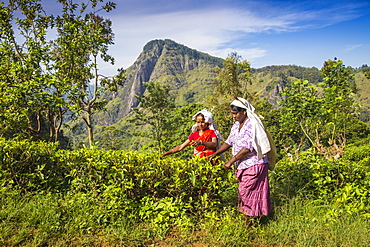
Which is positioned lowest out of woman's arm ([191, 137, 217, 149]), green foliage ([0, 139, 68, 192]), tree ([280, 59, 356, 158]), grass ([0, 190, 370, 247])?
grass ([0, 190, 370, 247])

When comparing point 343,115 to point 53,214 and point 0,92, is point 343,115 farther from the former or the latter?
point 0,92

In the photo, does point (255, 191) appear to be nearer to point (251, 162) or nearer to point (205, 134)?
point (251, 162)

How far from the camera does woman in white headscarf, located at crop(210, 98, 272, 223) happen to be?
338cm

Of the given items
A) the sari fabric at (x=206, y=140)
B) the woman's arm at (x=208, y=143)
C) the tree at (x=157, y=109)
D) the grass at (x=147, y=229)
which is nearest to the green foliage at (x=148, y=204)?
the grass at (x=147, y=229)

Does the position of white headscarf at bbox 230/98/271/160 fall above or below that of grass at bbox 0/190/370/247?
above

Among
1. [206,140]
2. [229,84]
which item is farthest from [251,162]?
[229,84]

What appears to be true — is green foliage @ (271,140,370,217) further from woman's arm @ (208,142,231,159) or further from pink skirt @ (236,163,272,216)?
woman's arm @ (208,142,231,159)

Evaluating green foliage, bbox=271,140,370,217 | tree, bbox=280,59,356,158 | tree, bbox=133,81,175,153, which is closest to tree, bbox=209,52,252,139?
tree, bbox=133,81,175,153

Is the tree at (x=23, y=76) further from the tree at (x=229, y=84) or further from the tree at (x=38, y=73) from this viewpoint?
the tree at (x=229, y=84)

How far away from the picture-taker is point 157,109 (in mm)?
19859

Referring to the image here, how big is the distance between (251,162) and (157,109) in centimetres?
1685

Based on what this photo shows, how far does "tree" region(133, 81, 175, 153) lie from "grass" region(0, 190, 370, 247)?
15.7m

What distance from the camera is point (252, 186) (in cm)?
342

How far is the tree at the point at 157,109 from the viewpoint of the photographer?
19508 millimetres
